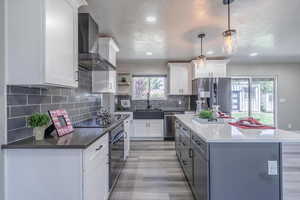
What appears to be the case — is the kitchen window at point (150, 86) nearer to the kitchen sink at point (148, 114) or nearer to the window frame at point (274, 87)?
the kitchen sink at point (148, 114)

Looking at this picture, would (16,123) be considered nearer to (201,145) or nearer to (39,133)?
(39,133)

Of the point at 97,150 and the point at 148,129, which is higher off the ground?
the point at 97,150

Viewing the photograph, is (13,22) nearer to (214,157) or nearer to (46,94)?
(46,94)

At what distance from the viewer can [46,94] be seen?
209cm

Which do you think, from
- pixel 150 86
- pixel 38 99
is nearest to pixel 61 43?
pixel 38 99

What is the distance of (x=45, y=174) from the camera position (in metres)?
1.52

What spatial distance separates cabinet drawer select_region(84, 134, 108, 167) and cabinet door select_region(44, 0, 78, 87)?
649 mm

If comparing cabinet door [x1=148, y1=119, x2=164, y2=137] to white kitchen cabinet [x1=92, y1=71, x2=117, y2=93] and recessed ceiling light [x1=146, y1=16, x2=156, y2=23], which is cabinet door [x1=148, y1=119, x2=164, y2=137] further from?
recessed ceiling light [x1=146, y1=16, x2=156, y2=23]

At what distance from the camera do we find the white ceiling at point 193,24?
247cm

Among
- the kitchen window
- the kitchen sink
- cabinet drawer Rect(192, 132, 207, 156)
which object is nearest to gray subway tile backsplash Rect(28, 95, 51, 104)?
cabinet drawer Rect(192, 132, 207, 156)

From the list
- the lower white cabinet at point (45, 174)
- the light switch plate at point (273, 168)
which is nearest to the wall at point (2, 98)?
the lower white cabinet at point (45, 174)

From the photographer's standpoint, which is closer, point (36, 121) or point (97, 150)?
point (36, 121)

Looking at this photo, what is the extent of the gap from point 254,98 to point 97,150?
6174 millimetres

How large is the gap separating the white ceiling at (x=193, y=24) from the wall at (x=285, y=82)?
1.62 metres
